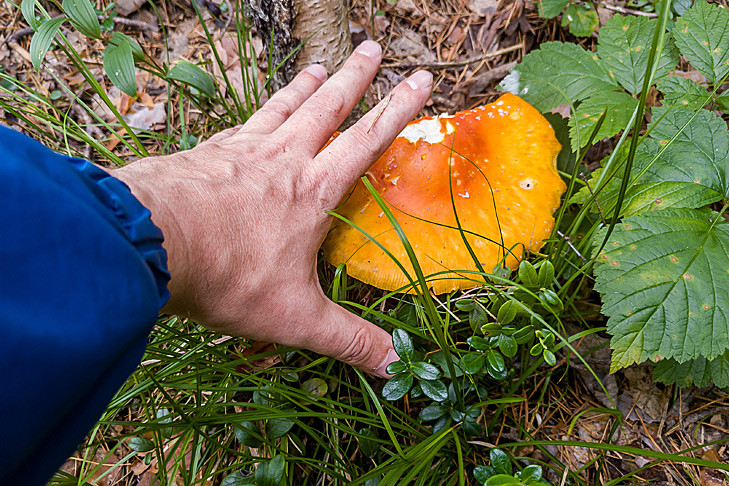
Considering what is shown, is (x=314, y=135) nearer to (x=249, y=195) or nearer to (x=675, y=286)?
(x=249, y=195)

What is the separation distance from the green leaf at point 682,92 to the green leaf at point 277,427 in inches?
76.5

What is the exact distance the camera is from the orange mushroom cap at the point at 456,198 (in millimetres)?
1802

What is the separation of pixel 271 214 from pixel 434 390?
88 cm

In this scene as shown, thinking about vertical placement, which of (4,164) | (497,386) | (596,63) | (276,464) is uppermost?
(4,164)

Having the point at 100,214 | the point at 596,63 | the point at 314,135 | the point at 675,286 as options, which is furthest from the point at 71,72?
the point at 675,286

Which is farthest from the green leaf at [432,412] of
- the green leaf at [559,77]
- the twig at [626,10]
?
the twig at [626,10]

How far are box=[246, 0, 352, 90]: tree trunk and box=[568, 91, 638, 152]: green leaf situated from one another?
3.96 feet

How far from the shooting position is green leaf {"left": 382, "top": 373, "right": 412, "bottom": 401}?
1564 millimetres

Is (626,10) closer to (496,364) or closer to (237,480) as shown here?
(496,364)

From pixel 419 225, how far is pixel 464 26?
1775mm

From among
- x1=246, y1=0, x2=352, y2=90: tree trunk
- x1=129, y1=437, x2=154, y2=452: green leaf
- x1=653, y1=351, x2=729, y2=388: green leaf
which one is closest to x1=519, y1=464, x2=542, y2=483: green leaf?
x1=653, y1=351, x2=729, y2=388: green leaf

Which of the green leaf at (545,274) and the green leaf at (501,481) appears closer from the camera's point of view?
the green leaf at (501,481)

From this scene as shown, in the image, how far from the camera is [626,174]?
4.28ft

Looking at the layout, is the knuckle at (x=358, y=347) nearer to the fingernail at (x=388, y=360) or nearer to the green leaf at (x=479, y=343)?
the fingernail at (x=388, y=360)
